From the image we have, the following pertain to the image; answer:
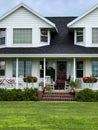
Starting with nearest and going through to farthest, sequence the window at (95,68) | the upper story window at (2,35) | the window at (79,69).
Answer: the window at (95,68) < the window at (79,69) < the upper story window at (2,35)

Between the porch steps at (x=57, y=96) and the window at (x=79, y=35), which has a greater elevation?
the window at (x=79, y=35)

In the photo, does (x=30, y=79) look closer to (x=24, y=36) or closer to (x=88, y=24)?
(x=24, y=36)

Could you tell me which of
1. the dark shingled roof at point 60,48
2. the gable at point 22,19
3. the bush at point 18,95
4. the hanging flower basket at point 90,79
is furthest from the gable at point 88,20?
the bush at point 18,95

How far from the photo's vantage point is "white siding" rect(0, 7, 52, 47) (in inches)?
1417

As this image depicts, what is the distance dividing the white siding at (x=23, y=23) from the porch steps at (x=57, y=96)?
5.24 meters

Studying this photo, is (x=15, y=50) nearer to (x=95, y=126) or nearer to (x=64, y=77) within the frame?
(x=64, y=77)

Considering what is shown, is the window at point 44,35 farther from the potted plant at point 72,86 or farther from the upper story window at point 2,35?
the potted plant at point 72,86

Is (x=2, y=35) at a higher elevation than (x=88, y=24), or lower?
lower

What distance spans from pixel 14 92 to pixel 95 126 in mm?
16034

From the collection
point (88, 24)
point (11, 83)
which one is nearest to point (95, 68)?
point (88, 24)

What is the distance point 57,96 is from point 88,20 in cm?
740

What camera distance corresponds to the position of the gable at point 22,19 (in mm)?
36062

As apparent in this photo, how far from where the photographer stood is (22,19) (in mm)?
36094

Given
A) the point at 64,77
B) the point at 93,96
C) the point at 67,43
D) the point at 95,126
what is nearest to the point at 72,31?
the point at 67,43
